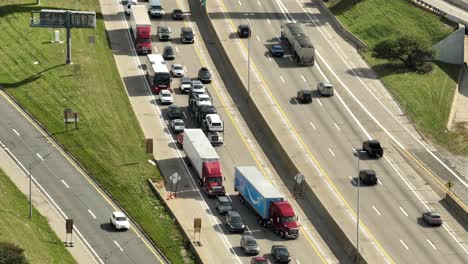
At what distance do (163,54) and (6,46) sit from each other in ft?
72.1

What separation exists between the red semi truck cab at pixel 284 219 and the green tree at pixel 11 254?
30678mm

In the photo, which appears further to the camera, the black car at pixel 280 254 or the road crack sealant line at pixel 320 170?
the road crack sealant line at pixel 320 170

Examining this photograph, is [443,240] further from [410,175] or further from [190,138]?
[190,138]

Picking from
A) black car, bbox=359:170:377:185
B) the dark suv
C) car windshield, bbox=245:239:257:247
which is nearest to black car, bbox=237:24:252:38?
the dark suv

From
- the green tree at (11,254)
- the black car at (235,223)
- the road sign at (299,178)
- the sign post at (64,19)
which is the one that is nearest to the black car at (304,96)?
the road sign at (299,178)

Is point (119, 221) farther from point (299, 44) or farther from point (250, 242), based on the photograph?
point (299, 44)

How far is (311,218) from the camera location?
427 feet

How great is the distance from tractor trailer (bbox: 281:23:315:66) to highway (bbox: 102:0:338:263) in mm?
12287

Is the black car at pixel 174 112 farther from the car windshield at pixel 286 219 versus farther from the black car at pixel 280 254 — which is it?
the black car at pixel 280 254

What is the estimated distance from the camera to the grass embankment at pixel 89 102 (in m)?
Result: 128

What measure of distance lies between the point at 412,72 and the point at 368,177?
1470 inches

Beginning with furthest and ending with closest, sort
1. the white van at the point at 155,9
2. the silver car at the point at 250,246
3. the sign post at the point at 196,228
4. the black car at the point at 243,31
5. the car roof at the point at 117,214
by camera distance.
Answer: the white van at the point at 155,9 < the black car at the point at 243,31 < the car roof at the point at 117,214 < the sign post at the point at 196,228 < the silver car at the point at 250,246

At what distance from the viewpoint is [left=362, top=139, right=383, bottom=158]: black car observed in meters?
143

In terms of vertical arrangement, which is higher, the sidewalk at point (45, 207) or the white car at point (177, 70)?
the white car at point (177, 70)
